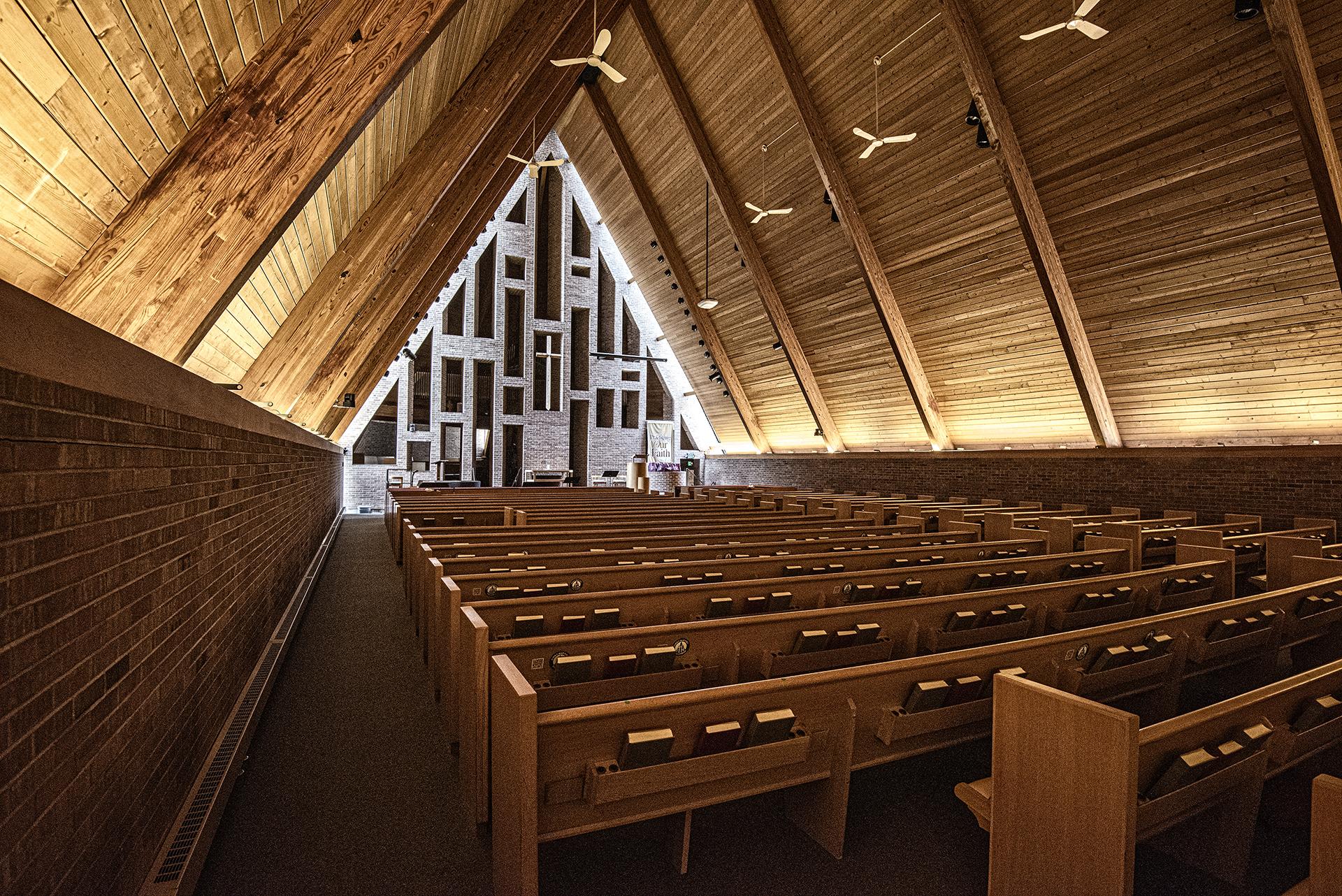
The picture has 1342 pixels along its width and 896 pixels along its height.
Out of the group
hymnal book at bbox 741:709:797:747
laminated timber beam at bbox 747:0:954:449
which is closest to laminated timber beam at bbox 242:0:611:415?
hymnal book at bbox 741:709:797:747

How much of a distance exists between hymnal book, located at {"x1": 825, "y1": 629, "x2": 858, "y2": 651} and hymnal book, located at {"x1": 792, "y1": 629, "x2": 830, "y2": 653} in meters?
0.06

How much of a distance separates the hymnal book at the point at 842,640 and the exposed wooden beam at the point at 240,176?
2.53 m

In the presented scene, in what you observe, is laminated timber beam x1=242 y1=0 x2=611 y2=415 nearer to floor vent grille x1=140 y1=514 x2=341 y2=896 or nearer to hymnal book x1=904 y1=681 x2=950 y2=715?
floor vent grille x1=140 y1=514 x2=341 y2=896

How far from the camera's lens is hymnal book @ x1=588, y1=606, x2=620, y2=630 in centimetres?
270

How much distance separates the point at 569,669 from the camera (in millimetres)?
2107

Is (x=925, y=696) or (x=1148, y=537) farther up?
(x=1148, y=537)

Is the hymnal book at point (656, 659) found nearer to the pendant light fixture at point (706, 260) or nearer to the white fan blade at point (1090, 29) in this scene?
the white fan blade at point (1090, 29)

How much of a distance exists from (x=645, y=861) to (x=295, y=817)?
1.14m

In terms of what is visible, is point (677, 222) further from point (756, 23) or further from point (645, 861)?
point (645, 861)

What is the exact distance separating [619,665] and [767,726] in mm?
597

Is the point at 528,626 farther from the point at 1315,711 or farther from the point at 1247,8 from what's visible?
the point at 1247,8

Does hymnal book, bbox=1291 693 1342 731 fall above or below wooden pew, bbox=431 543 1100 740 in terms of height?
below

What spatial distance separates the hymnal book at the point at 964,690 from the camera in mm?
2113

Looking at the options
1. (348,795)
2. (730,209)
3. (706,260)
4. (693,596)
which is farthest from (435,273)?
(348,795)
